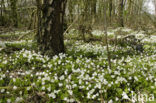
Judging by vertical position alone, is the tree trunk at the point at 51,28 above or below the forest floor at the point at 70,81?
above

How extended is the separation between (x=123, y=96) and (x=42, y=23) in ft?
9.92

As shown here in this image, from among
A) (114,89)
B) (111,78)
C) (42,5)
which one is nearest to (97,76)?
(111,78)

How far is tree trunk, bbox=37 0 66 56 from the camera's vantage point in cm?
425

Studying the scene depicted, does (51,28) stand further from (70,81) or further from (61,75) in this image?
(70,81)

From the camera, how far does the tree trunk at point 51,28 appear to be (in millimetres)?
4250

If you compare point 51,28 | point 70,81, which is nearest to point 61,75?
point 70,81

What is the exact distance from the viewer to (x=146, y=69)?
13.3 feet

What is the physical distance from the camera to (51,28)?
14.2 ft

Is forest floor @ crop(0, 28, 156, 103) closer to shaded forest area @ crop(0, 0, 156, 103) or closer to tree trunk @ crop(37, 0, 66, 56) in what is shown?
shaded forest area @ crop(0, 0, 156, 103)

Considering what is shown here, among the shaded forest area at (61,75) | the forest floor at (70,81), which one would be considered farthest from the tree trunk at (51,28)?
the forest floor at (70,81)

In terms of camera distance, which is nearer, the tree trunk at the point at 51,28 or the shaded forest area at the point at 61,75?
the shaded forest area at the point at 61,75

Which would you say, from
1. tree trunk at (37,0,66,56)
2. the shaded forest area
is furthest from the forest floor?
tree trunk at (37,0,66,56)

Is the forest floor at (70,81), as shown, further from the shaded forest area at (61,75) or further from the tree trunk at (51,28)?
the tree trunk at (51,28)

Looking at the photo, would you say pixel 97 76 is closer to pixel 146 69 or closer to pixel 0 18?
pixel 146 69
